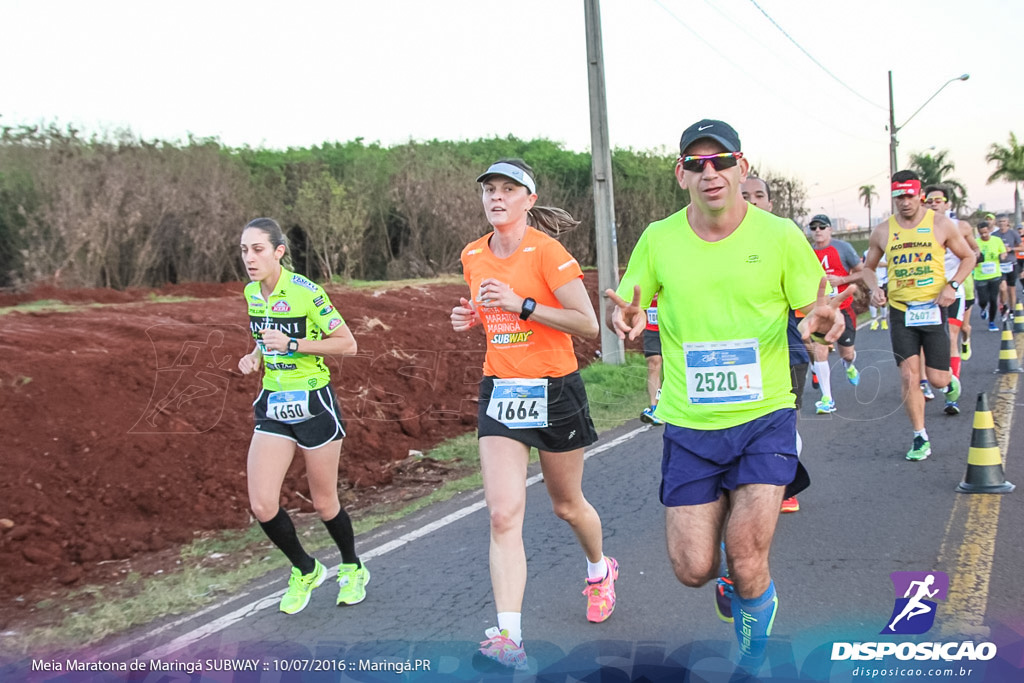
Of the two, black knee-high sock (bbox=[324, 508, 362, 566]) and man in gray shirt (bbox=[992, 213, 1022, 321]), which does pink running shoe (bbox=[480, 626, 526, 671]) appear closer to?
black knee-high sock (bbox=[324, 508, 362, 566])

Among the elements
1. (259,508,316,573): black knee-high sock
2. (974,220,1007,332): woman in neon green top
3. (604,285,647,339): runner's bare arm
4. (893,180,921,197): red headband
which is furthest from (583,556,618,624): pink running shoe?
(974,220,1007,332): woman in neon green top

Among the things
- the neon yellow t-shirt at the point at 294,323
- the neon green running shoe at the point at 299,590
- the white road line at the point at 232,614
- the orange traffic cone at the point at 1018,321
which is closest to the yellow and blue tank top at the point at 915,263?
the white road line at the point at 232,614

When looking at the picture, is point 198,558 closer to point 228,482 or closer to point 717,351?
point 228,482

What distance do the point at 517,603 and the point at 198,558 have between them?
10.5ft

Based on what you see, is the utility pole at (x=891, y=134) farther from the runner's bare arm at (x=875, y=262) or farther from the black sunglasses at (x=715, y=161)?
the black sunglasses at (x=715, y=161)

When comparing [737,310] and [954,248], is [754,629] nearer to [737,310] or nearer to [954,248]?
[737,310]

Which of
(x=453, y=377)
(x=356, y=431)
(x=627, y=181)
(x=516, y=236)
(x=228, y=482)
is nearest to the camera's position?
(x=516, y=236)

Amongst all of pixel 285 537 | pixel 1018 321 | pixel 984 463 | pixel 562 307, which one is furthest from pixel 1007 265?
pixel 285 537

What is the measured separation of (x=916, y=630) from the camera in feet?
12.7

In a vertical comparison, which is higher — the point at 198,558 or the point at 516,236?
the point at 516,236

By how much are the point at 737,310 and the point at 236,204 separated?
1879 centimetres

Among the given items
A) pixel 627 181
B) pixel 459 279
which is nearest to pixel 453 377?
pixel 459 279

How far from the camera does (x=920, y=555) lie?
4820mm

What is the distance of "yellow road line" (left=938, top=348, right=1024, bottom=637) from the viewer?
390 cm
